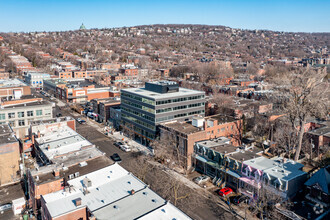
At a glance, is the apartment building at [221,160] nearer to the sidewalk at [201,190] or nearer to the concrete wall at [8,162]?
the sidewalk at [201,190]

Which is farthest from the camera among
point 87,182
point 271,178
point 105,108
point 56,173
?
point 105,108

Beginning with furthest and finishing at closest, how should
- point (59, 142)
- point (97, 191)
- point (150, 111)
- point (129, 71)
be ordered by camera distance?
point (129, 71), point (150, 111), point (59, 142), point (97, 191)

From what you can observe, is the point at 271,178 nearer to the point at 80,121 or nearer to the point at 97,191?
the point at 97,191

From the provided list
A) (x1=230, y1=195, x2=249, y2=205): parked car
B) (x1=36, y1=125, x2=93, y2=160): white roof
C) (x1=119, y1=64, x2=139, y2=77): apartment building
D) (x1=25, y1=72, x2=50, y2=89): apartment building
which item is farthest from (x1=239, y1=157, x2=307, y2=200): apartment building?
(x1=119, y1=64, x2=139, y2=77): apartment building

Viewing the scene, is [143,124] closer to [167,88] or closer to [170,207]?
[167,88]

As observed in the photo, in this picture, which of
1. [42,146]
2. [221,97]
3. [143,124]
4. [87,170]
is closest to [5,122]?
[42,146]

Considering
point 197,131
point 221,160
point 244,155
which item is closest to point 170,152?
point 197,131

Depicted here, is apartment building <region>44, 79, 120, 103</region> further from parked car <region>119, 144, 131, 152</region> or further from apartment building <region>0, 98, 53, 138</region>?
parked car <region>119, 144, 131, 152</region>
